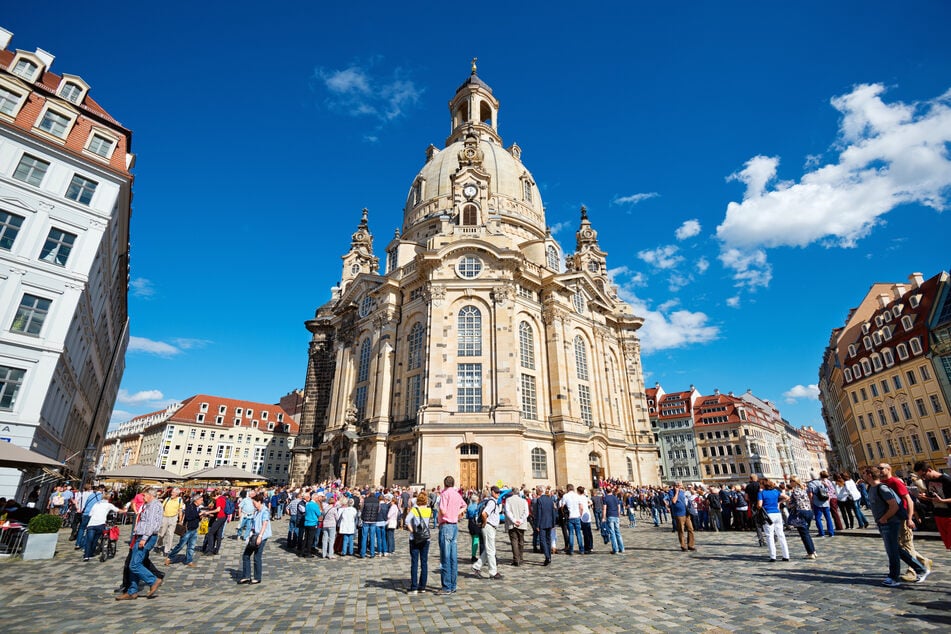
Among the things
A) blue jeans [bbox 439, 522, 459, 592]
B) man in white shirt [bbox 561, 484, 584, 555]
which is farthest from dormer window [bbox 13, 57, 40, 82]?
man in white shirt [bbox 561, 484, 584, 555]

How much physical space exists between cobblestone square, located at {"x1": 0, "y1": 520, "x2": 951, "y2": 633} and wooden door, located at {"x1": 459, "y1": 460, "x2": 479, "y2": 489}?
18.7 m

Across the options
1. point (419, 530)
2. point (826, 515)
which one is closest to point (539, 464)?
point (826, 515)

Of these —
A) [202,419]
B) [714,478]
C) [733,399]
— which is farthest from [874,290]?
[202,419]

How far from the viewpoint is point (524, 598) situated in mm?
8211

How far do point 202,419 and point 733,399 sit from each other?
83.7 metres

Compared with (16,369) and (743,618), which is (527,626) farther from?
(16,369)

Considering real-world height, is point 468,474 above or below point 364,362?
below

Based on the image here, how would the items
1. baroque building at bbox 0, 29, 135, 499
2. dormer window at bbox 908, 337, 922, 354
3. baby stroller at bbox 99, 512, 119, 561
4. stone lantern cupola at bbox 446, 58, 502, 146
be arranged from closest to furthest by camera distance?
1. baby stroller at bbox 99, 512, 119, 561
2. baroque building at bbox 0, 29, 135, 499
3. dormer window at bbox 908, 337, 922, 354
4. stone lantern cupola at bbox 446, 58, 502, 146

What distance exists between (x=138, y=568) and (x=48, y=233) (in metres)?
18.2

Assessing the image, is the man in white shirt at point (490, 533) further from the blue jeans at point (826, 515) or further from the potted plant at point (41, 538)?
the potted plant at point (41, 538)

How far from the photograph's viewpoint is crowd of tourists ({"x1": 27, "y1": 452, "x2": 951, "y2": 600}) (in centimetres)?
823

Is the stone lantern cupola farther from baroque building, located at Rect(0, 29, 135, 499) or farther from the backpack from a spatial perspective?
the backpack

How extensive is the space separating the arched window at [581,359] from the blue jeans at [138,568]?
33566 mm

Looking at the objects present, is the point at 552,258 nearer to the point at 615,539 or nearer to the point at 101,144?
the point at 615,539
